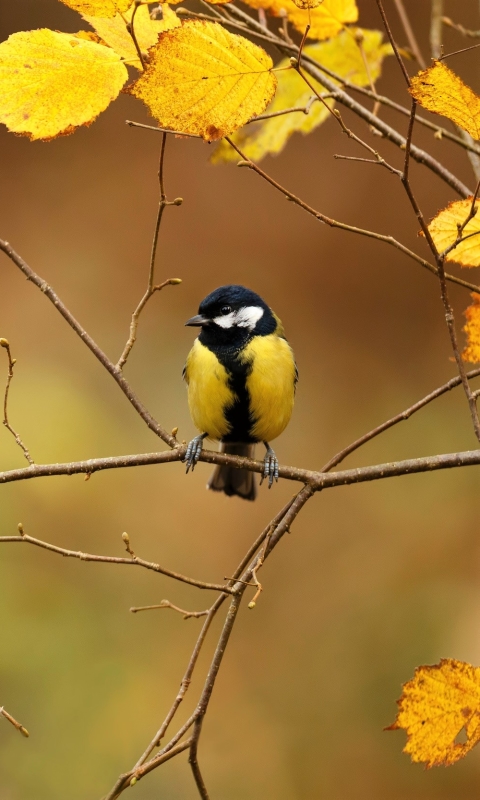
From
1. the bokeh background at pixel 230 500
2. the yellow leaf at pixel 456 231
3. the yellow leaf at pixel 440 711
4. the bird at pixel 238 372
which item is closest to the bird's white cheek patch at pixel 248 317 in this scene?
the bird at pixel 238 372

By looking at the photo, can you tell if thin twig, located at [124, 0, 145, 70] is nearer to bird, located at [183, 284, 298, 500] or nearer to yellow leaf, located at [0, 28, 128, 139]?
yellow leaf, located at [0, 28, 128, 139]

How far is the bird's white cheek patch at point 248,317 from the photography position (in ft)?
9.11

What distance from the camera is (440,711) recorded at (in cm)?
132

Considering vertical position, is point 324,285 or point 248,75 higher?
point 324,285

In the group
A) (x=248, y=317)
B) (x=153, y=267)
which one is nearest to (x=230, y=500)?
(x=248, y=317)

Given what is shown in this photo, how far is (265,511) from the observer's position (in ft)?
16.6

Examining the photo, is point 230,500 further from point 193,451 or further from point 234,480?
point 193,451

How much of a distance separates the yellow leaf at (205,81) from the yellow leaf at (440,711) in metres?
0.95

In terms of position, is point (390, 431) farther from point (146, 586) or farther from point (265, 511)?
point (146, 586)

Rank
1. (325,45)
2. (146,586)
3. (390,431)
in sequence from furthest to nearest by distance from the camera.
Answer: (390,431) → (146,586) → (325,45)

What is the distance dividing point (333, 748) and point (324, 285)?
2.88 metres

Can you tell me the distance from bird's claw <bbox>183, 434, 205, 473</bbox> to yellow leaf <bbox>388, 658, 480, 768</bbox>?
0.89 m

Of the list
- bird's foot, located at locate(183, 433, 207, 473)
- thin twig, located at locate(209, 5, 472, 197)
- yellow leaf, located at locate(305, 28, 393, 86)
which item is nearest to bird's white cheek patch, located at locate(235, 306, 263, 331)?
bird's foot, located at locate(183, 433, 207, 473)

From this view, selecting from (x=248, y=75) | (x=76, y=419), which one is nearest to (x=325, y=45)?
(x=248, y=75)
